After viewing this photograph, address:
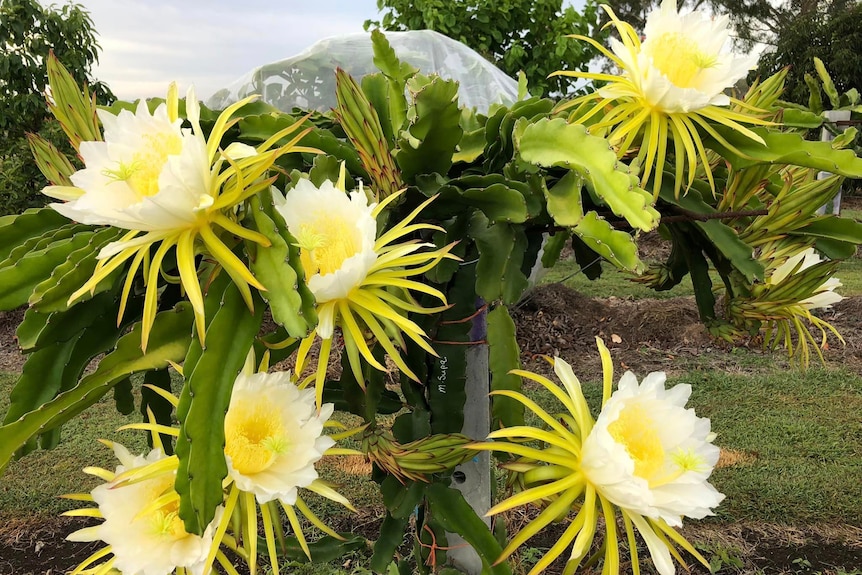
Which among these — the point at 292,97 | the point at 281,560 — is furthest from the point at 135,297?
the point at 292,97

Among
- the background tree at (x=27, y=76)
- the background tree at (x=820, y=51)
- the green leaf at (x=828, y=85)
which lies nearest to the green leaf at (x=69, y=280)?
the green leaf at (x=828, y=85)

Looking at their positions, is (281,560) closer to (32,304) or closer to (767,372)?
(32,304)

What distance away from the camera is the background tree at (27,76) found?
3100mm

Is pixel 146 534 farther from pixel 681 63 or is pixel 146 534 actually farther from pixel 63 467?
pixel 63 467

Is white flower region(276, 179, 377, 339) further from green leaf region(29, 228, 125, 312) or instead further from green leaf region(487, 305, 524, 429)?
green leaf region(487, 305, 524, 429)

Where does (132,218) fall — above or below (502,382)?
above

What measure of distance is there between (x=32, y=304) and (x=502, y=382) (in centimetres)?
37

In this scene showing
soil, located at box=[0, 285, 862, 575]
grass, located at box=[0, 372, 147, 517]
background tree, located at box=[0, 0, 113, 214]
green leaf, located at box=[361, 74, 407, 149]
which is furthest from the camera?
background tree, located at box=[0, 0, 113, 214]

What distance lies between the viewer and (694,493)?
43cm

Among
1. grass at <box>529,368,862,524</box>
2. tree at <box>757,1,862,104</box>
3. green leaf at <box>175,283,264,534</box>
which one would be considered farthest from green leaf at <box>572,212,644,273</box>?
tree at <box>757,1,862,104</box>

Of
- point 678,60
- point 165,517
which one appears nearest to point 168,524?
point 165,517

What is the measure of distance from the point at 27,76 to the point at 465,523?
355 cm

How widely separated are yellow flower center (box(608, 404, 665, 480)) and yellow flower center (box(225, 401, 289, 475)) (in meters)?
0.23

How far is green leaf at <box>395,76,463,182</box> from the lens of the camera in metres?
0.48
